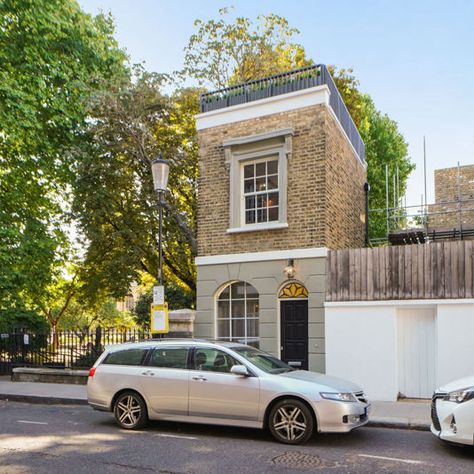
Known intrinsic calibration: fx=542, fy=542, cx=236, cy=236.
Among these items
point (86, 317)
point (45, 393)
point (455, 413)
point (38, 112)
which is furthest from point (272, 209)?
point (86, 317)

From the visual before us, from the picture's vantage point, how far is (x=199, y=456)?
7.20m

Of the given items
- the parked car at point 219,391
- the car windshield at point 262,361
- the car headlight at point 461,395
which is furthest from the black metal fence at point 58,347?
the car headlight at point 461,395

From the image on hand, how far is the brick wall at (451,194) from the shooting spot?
20281 millimetres

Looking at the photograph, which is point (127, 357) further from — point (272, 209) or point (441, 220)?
point (441, 220)

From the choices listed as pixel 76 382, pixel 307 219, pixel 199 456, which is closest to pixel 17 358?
pixel 76 382

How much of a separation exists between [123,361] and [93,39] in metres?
14.3

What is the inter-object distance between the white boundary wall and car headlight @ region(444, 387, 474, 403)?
13.0ft

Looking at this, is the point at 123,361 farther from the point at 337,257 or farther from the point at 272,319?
the point at 337,257

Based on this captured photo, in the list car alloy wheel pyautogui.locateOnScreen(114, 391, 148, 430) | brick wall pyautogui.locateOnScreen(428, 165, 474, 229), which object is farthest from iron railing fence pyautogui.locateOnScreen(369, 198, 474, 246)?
car alloy wheel pyautogui.locateOnScreen(114, 391, 148, 430)

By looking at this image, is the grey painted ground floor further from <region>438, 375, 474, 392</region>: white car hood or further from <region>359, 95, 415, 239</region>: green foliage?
<region>359, 95, 415, 239</region>: green foliage

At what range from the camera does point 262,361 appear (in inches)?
352

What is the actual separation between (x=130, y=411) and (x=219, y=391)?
1757mm

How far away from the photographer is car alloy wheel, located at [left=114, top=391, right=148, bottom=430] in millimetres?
9031

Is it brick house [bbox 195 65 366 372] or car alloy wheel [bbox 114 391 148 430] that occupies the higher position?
brick house [bbox 195 65 366 372]
